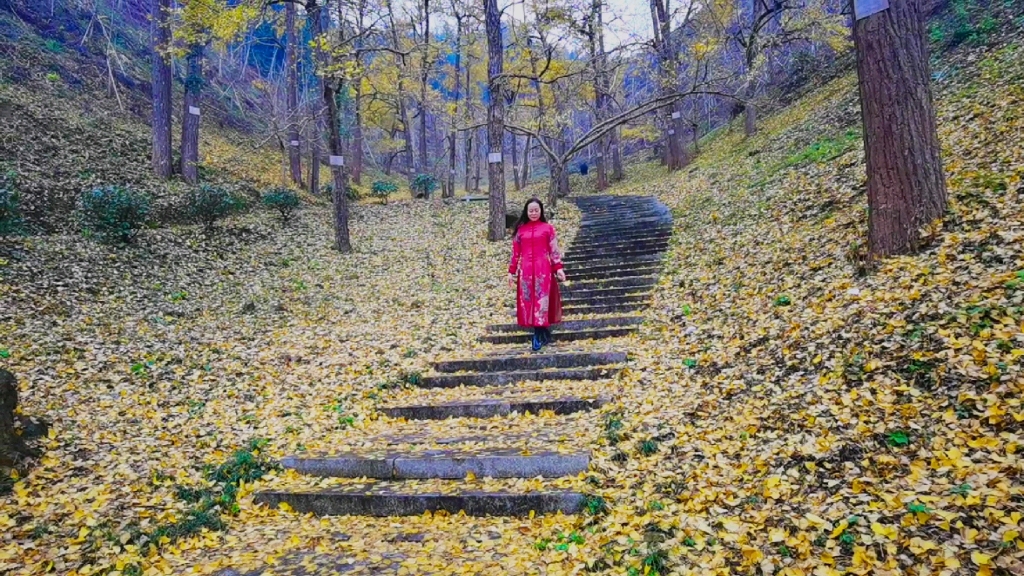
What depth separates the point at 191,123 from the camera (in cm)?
1405

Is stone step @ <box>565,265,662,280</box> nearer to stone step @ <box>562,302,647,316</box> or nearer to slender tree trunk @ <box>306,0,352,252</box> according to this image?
stone step @ <box>562,302,647,316</box>

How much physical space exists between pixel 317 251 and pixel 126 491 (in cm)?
867

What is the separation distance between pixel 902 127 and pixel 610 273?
490 cm

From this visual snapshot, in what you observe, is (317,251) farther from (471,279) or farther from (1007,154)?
(1007,154)

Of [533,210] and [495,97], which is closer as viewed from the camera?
[533,210]

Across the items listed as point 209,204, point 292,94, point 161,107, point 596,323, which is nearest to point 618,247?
point 596,323

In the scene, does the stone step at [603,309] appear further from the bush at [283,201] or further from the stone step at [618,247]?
the bush at [283,201]

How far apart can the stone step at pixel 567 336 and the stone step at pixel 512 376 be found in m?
1.06

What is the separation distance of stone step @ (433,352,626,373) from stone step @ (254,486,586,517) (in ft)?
8.05

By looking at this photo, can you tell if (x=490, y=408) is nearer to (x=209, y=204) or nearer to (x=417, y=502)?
(x=417, y=502)

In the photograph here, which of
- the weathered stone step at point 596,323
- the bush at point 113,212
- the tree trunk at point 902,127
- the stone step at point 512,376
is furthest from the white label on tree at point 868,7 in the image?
the bush at point 113,212

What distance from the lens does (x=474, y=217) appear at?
652 inches

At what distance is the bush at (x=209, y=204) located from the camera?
11195 millimetres

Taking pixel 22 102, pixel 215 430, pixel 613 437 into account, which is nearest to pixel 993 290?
pixel 613 437
